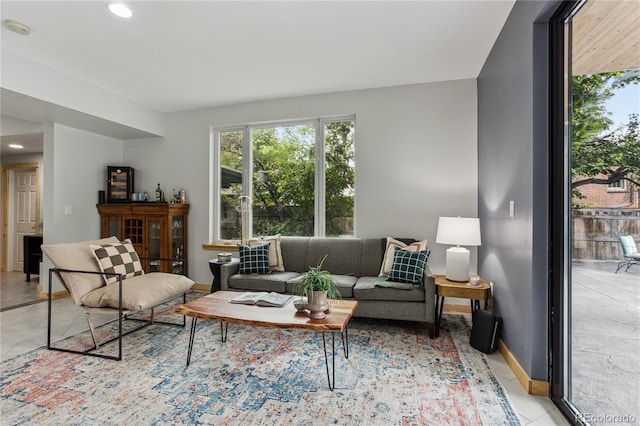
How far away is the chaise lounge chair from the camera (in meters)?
2.58

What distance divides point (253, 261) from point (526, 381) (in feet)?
8.48

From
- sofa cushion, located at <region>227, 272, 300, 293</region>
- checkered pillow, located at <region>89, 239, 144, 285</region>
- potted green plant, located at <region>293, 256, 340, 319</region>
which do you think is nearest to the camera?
potted green plant, located at <region>293, 256, 340, 319</region>

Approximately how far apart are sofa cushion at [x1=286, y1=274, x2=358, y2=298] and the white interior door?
5634 millimetres

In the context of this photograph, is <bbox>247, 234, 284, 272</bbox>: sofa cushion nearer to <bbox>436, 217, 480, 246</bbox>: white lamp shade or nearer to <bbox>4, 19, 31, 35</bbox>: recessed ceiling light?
<bbox>436, 217, 480, 246</bbox>: white lamp shade

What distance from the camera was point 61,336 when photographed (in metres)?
2.94

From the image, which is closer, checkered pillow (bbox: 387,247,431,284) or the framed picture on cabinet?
checkered pillow (bbox: 387,247,431,284)

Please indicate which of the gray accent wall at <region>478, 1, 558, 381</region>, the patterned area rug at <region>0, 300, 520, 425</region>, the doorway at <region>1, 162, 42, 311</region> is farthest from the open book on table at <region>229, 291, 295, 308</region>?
the doorway at <region>1, 162, 42, 311</region>

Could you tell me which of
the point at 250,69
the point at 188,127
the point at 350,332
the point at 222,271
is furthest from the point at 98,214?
the point at 350,332

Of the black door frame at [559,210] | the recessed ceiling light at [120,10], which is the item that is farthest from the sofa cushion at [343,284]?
the recessed ceiling light at [120,10]

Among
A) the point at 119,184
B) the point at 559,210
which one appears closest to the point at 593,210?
the point at 559,210

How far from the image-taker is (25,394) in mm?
2004

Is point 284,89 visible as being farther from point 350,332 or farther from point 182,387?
point 182,387

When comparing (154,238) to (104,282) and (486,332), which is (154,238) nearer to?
(104,282)

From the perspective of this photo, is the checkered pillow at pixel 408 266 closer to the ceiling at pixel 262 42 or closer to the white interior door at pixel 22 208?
the ceiling at pixel 262 42
